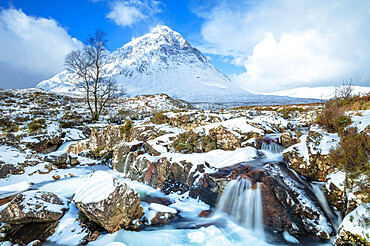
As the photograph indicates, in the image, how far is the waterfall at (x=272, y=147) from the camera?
26.7ft

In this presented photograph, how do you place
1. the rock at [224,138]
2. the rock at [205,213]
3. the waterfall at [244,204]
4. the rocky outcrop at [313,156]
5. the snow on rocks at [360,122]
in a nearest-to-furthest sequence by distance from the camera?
the waterfall at [244,204] → the rock at [205,213] → the rocky outcrop at [313,156] → the snow on rocks at [360,122] → the rock at [224,138]

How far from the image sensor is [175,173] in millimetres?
8094

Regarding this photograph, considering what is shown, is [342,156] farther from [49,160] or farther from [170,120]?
[49,160]

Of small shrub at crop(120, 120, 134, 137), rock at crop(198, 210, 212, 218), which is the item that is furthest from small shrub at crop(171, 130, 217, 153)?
small shrub at crop(120, 120, 134, 137)

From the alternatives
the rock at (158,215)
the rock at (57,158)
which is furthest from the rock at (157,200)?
the rock at (57,158)

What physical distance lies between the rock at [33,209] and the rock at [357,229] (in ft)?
26.8

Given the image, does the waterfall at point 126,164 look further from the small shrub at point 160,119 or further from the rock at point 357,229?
the rock at point 357,229

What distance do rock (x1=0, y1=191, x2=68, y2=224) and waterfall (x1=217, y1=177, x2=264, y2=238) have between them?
223 inches

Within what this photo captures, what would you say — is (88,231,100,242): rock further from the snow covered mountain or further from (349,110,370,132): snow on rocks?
the snow covered mountain

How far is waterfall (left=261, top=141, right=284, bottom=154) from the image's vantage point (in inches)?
320

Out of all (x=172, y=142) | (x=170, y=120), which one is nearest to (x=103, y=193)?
(x=172, y=142)

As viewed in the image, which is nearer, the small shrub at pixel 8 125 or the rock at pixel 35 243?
the rock at pixel 35 243

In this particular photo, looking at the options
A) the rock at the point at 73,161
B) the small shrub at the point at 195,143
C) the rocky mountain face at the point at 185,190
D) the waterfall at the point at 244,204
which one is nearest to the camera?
the rocky mountain face at the point at 185,190

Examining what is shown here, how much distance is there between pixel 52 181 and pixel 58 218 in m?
5.40
